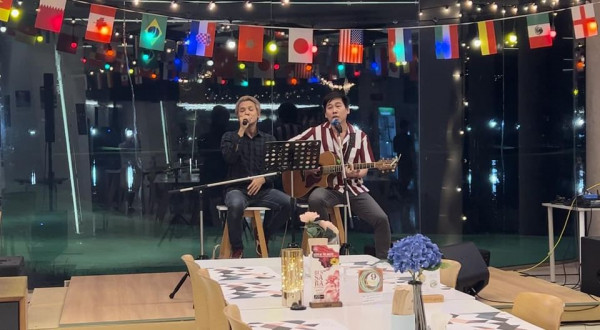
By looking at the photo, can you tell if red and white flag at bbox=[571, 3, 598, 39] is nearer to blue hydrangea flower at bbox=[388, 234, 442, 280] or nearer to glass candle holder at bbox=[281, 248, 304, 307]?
glass candle holder at bbox=[281, 248, 304, 307]

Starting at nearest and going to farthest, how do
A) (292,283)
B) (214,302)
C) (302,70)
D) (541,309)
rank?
(541,309)
(292,283)
(214,302)
(302,70)

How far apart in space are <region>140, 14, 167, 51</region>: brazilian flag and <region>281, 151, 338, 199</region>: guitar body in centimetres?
149

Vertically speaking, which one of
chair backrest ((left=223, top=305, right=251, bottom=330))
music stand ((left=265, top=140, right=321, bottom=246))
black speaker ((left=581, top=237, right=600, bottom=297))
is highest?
music stand ((left=265, top=140, right=321, bottom=246))

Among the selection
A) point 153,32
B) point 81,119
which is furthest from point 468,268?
point 81,119

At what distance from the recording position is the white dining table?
2.90 metres

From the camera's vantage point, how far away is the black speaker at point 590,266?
6.50m

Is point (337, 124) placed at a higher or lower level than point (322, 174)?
higher

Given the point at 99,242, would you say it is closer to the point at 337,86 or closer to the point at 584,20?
the point at 337,86

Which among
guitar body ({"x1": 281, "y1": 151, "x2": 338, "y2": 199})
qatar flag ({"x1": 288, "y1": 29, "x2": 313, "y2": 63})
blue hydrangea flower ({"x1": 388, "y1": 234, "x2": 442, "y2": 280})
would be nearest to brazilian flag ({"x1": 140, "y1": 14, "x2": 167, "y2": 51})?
qatar flag ({"x1": 288, "y1": 29, "x2": 313, "y2": 63})

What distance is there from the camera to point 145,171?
812 centimetres

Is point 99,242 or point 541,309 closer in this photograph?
point 541,309

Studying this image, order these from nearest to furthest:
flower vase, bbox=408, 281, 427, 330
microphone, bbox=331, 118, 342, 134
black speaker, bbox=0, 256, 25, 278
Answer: flower vase, bbox=408, 281, 427, 330 → black speaker, bbox=0, 256, 25, 278 → microphone, bbox=331, 118, 342, 134

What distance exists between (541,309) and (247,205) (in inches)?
160

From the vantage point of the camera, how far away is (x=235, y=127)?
830 centimetres
